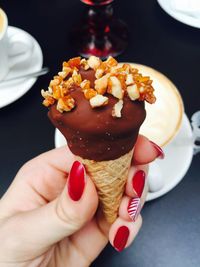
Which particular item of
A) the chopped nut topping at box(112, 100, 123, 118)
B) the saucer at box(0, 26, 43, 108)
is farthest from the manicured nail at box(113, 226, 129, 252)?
the saucer at box(0, 26, 43, 108)

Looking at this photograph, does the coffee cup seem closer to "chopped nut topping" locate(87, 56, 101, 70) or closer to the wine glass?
the wine glass

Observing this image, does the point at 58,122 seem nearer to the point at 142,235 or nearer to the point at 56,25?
the point at 142,235

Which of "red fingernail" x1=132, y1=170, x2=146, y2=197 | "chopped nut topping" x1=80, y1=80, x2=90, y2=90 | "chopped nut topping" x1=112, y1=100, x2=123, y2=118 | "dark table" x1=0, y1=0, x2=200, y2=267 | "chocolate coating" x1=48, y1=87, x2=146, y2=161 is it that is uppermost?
"chopped nut topping" x1=80, y1=80, x2=90, y2=90

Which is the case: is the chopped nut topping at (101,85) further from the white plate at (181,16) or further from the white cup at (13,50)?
the white plate at (181,16)

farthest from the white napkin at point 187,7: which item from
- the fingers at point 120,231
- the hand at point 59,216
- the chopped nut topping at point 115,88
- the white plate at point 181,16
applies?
the chopped nut topping at point 115,88

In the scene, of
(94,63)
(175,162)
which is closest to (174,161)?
(175,162)
